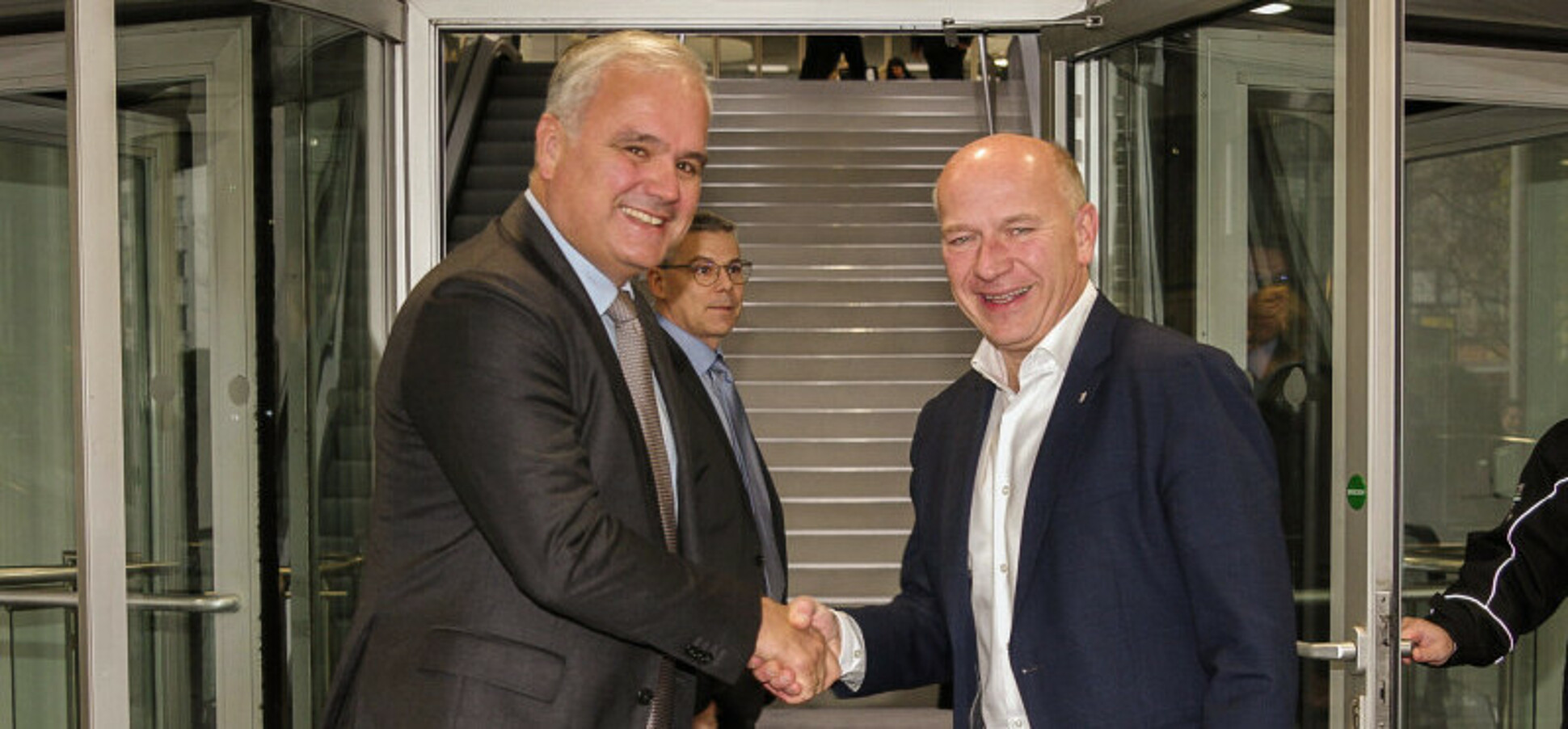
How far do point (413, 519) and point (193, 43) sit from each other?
68.1 inches

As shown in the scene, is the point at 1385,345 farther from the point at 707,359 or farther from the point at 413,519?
the point at 707,359

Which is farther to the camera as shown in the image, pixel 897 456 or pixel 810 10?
pixel 897 456

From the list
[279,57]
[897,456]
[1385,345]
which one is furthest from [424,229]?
[897,456]

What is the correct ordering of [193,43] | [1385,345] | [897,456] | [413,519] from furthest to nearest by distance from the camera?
[897,456], [193,43], [1385,345], [413,519]

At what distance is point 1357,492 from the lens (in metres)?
2.87

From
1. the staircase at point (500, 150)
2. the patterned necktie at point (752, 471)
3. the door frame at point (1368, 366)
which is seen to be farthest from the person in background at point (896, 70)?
the door frame at point (1368, 366)

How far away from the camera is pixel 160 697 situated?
3500mm

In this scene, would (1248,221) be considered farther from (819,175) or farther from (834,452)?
(819,175)

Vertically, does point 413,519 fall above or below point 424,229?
below

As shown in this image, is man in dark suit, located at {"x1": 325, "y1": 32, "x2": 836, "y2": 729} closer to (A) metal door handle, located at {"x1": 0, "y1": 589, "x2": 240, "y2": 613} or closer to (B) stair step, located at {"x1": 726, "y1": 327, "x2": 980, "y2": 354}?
(A) metal door handle, located at {"x1": 0, "y1": 589, "x2": 240, "y2": 613}

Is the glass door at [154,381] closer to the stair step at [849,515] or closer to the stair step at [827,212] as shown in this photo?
the stair step at [849,515]

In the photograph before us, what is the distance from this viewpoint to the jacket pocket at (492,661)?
2084 millimetres

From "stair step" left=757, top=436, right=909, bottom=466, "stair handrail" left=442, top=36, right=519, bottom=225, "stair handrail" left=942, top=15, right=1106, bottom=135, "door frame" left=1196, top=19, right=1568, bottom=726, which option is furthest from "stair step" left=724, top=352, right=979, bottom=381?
"door frame" left=1196, top=19, right=1568, bottom=726

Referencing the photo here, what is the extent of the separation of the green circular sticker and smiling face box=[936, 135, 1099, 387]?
76cm
